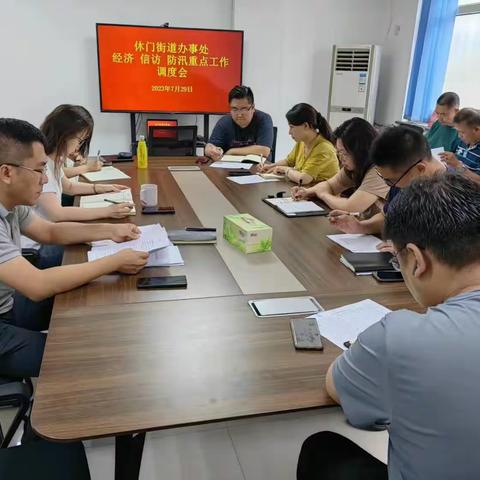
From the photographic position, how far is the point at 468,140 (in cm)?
364

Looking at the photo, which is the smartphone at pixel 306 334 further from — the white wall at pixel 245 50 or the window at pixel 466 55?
the white wall at pixel 245 50

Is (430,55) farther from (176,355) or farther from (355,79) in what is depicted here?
(176,355)

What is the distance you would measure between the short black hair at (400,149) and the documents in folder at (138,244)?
89cm

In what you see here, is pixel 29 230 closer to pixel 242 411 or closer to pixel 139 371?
pixel 139 371

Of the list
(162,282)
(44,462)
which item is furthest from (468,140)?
(44,462)

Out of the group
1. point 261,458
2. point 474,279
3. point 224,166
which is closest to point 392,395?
point 474,279

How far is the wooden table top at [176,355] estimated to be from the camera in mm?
895

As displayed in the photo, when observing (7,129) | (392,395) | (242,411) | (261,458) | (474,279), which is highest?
(7,129)

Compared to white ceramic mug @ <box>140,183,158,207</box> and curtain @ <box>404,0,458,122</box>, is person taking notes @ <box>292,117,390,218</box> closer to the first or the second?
white ceramic mug @ <box>140,183,158,207</box>

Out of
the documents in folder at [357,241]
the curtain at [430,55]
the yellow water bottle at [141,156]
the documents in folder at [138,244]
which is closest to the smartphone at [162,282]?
the documents in folder at [138,244]

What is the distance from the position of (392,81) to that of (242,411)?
207 inches

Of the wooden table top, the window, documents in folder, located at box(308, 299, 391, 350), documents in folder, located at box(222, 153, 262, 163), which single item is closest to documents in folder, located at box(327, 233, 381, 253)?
the wooden table top

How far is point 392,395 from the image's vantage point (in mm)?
739

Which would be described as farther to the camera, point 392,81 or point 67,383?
point 392,81
